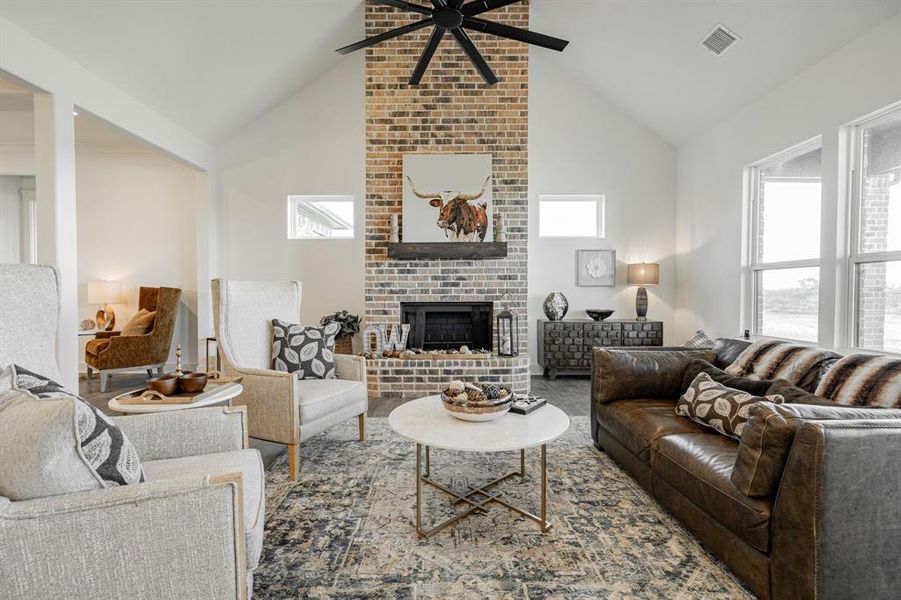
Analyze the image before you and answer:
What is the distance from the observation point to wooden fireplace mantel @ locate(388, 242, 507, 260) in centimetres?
445

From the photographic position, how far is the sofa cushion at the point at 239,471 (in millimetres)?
1224

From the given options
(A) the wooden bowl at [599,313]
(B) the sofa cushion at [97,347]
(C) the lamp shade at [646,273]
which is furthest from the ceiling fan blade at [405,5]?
(B) the sofa cushion at [97,347]

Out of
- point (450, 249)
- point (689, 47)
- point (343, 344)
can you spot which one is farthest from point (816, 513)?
point (343, 344)

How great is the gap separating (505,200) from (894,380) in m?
3.40

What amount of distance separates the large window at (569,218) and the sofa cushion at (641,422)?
3.14 meters

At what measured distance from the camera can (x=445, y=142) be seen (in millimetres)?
4531

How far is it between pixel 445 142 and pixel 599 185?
6.82ft

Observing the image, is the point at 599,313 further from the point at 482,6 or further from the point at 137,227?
the point at 137,227

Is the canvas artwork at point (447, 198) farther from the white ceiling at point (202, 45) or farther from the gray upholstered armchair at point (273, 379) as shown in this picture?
the gray upholstered armchair at point (273, 379)

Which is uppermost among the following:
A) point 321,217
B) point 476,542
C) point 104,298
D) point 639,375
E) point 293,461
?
point 321,217

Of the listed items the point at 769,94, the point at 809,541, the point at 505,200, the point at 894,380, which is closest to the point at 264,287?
the point at 505,200

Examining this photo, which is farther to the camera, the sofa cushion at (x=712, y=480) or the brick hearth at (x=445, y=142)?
the brick hearth at (x=445, y=142)

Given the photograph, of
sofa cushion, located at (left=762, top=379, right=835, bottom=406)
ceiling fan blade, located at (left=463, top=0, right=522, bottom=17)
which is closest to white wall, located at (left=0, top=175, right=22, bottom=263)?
ceiling fan blade, located at (left=463, top=0, right=522, bottom=17)

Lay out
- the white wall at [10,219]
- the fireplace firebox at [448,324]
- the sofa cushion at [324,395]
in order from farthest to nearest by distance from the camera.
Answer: the white wall at [10,219] < the fireplace firebox at [448,324] < the sofa cushion at [324,395]
